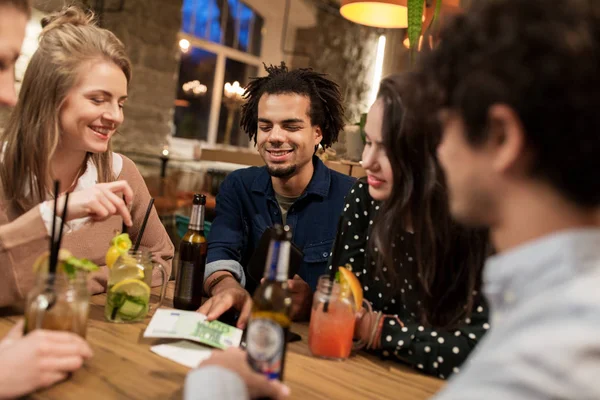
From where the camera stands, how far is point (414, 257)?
1391 mm

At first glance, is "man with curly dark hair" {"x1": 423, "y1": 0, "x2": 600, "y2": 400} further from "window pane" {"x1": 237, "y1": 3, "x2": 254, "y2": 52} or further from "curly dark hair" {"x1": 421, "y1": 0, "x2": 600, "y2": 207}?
"window pane" {"x1": 237, "y1": 3, "x2": 254, "y2": 52}

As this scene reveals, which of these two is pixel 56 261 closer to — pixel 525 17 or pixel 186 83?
pixel 525 17

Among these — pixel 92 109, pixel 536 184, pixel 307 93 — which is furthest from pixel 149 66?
pixel 536 184

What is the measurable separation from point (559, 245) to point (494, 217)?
4.2 inches

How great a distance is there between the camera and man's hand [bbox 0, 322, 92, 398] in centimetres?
85

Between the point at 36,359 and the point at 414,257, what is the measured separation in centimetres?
89

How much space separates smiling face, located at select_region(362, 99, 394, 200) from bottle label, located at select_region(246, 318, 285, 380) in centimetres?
67

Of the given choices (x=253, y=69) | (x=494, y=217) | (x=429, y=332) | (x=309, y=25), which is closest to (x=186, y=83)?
(x=253, y=69)

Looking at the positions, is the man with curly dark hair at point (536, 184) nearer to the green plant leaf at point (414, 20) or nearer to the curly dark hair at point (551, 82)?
the curly dark hair at point (551, 82)

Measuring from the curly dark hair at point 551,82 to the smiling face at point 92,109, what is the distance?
1.19 metres

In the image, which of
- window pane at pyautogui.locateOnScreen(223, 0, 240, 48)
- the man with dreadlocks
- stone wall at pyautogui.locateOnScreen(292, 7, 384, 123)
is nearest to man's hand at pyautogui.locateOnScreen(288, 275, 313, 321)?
the man with dreadlocks

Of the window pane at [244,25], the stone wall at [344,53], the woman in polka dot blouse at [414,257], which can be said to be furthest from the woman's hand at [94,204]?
the window pane at [244,25]

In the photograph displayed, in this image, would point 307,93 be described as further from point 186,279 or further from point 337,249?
point 186,279

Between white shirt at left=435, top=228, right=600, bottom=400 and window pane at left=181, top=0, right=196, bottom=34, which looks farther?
window pane at left=181, top=0, right=196, bottom=34
